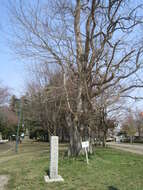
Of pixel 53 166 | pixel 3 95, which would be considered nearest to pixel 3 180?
pixel 53 166

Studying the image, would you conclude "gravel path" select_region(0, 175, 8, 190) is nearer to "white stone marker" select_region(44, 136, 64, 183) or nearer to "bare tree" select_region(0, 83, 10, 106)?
"white stone marker" select_region(44, 136, 64, 183)

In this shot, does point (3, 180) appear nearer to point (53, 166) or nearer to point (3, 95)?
point (53, 166)

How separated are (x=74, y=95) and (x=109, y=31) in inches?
169

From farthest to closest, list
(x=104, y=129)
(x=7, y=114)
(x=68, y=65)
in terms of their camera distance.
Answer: (x=7, y=114), (x=104, y=129), (x=68, y=65)

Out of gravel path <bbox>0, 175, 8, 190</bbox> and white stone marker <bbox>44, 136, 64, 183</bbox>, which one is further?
white stone marker <bbox>44, 136, 64, 183</bbox>

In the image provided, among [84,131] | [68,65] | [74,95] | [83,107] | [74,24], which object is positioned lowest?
[84,131]

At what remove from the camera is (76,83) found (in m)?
12.7

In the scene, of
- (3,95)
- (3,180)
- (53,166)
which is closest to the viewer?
(53,166)

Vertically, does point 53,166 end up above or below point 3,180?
above

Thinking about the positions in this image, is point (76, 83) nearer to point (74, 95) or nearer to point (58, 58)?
point (74, 95)

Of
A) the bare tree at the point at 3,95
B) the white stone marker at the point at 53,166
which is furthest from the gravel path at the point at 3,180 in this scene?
the bare tree at the point at 3,95

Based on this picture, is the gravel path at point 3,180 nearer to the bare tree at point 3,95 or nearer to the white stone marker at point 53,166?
the white stone marker at point 53,166

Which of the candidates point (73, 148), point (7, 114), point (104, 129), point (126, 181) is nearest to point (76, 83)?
point (73, 148)

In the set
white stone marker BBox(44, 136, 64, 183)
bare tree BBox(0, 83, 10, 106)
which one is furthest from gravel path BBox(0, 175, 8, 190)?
bare tree BBox(0, 83, 10, 106)
